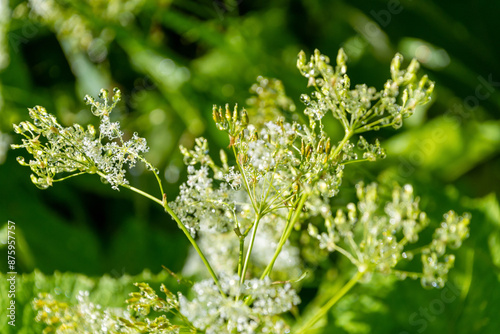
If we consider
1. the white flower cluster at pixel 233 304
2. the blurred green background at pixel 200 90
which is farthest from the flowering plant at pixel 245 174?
the blurred green background at pixel 200 90

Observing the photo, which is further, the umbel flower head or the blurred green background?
the blurred green background

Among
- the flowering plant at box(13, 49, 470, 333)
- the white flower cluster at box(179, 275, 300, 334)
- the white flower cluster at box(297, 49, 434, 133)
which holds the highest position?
the white flower cluster at box(297, 49, 434, 133)

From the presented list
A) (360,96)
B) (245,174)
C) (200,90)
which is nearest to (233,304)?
(245,174)

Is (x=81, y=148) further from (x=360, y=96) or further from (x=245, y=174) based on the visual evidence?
(x=360, y=96)

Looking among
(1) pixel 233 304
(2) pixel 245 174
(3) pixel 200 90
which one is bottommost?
(1) pixel 233 304

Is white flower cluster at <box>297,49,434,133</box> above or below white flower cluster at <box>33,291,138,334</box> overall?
above

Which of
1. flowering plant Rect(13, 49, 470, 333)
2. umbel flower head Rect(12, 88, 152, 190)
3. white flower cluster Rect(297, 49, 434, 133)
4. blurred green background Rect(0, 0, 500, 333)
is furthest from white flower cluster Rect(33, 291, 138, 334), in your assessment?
blurred green background Rect(0, 0, 500, 333)

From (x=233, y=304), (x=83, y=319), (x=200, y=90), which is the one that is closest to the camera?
(x=233, y=304)

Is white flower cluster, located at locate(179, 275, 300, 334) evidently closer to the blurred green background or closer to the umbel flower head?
the umbel flower head

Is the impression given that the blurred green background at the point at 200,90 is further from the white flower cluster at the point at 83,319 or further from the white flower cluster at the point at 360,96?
the white flower cluster at the point at 83,319
